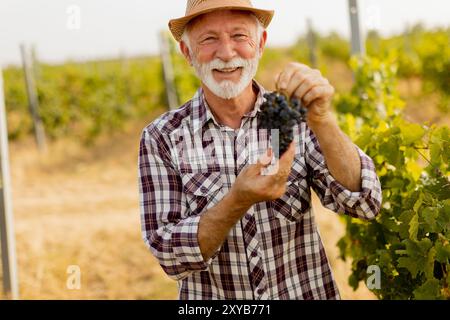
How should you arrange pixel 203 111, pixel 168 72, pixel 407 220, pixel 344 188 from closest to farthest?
pixel 344 188 → pixel 203 111 → pixel 407 220 → pixel 168 72

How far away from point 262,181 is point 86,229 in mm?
5629

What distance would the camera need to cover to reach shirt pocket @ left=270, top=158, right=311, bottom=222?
5.82 ft

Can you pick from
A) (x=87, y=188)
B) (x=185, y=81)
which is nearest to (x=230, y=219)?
(x=87, y=188)

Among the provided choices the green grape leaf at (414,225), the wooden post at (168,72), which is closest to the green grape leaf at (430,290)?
the green grape leaf at (414,225)

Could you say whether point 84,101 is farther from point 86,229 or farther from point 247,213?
point 247,213

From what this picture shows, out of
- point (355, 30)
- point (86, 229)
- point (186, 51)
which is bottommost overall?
point (86, 229)

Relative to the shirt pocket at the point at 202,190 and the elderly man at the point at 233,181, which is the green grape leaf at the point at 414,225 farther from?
the shirt pocket at the point at 202,190

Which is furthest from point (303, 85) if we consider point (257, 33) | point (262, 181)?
point (257, 33)

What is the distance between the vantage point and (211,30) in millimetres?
1749

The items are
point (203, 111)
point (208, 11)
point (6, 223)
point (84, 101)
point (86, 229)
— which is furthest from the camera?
point (84, 101)

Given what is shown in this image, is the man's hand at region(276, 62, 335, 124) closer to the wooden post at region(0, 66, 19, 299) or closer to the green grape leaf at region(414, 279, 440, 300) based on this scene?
the green grape leaf at region(414, 279, 440, 300)

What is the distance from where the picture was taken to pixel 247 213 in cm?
176

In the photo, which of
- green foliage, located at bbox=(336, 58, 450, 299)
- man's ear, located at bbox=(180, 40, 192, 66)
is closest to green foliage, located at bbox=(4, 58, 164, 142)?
green foliage, located at bbox=(336, 58, 450, 299)

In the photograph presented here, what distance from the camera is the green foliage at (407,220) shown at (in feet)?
6.15
